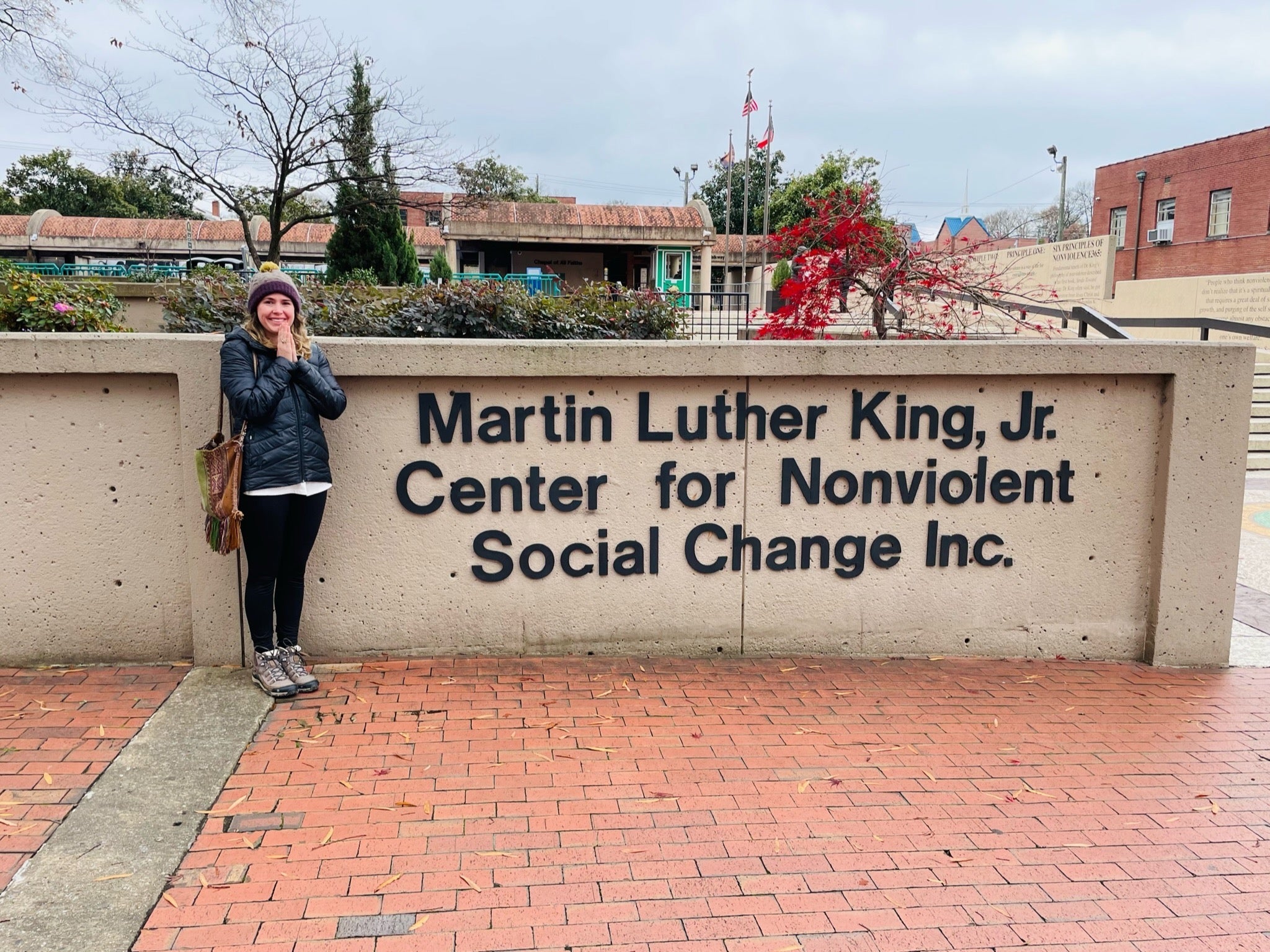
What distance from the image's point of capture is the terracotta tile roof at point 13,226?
122 feet

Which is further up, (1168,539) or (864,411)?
(864,411)

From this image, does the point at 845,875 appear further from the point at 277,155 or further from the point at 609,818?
the point at 277,155

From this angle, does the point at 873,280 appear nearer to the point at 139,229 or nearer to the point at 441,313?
the point at 441,313

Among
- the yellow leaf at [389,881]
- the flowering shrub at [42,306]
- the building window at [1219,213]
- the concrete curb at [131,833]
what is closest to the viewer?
the concrete curb at [131,833]

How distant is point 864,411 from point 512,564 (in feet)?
6.32

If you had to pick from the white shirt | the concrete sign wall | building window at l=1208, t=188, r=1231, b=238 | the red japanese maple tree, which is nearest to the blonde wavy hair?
the concrete sign wall

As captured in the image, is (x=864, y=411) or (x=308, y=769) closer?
(x=308, y=769)

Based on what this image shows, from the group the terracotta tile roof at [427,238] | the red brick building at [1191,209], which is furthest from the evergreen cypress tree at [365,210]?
the red brick building at [1191,209]

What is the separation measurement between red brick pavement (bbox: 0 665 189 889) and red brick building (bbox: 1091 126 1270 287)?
30734 mm

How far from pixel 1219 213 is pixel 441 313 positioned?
1360 inches

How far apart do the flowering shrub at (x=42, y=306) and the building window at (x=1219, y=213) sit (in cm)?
3539

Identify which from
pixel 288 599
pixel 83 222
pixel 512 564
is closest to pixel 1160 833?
pixel 512 564

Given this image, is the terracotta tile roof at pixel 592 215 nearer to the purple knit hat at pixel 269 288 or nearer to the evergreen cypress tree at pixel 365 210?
the evergreen cypress tree at pixel 365 210

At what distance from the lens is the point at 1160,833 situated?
3.24m
